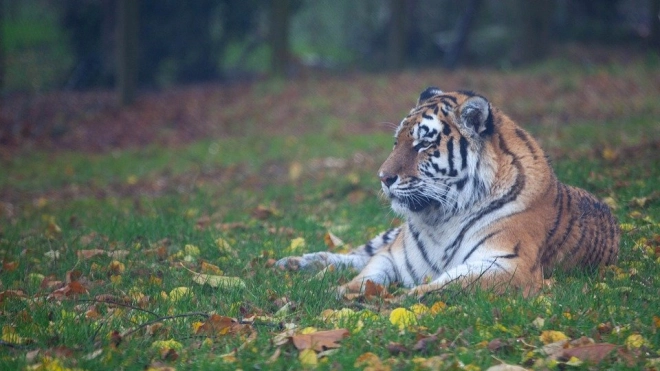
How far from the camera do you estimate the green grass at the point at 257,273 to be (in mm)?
4324

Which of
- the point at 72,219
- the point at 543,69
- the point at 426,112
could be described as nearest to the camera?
the point at 426,112

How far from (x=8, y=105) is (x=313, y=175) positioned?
8899 millimetres

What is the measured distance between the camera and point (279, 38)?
21.0 meters

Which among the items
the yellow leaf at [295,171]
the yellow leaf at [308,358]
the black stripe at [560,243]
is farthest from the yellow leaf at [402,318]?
the yellow leaf at [295,171]

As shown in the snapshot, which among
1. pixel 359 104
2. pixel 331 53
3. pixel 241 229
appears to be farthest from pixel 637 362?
pixel 331 53

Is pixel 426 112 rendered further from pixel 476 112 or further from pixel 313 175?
pixel 313 175

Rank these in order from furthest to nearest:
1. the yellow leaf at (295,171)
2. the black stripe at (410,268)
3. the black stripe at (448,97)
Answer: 1. the yellow leaf at (295,171)
2. the black stripe at (410,268)
3. the black stripe at (448,97)

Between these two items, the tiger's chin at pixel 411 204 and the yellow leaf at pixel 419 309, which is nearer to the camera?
the yellow leaf at pixel 419 309

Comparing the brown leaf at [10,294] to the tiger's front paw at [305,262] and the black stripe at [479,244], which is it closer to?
the tiger's front paw at [305,262]

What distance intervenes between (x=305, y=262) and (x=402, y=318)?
6.36 ft

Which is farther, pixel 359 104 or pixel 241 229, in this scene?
pixel 359 104

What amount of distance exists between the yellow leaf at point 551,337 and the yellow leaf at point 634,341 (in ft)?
0.96

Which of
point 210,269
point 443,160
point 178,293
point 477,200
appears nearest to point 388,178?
point 443,160

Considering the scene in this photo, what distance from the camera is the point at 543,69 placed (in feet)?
64.3
